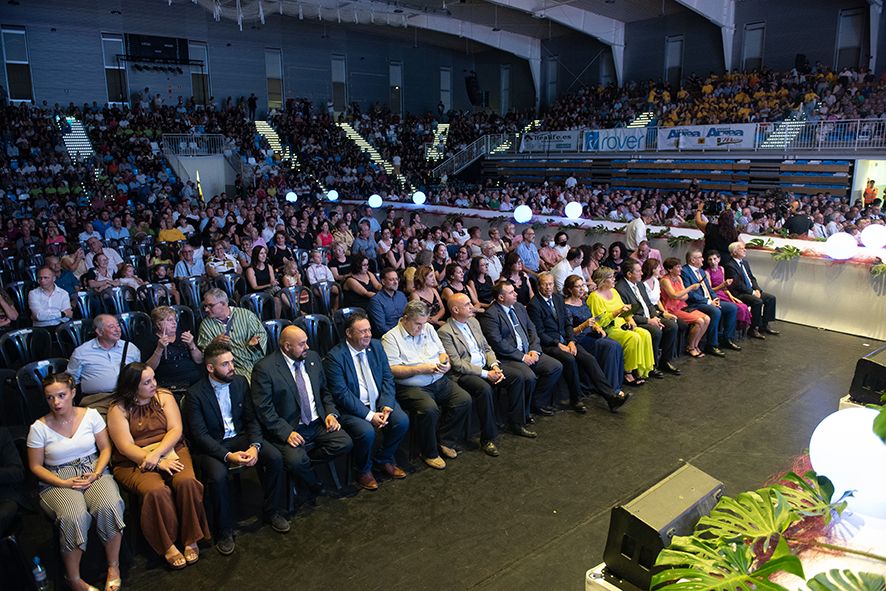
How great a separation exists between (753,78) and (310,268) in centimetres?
1785

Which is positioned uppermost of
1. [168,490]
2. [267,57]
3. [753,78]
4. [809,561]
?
[267,57]

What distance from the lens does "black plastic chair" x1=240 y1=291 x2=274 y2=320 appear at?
588 cm

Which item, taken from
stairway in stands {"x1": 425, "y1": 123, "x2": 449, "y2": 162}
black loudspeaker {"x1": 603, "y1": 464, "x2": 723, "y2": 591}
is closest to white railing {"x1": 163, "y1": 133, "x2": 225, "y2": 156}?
stairway in stands {"x1": 425, "y1": 123, "x2": 449, "y2": 162}

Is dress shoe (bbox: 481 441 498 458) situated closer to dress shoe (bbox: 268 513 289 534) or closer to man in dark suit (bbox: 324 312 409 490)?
man in dark suit (bbox: 324 312 409 490)

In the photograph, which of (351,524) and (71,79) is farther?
(71,79)

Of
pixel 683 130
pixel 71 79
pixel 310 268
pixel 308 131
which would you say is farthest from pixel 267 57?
pixel 310 268

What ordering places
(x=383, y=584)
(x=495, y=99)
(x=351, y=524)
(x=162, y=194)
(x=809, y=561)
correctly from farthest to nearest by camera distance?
(x=495, y=99) < (x=162, y=194) < (x=351, y=524) < (x=383, y=584) < (x=809, y=561)

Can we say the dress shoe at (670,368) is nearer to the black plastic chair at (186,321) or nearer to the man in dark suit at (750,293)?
the man in dark suit at (750,293)

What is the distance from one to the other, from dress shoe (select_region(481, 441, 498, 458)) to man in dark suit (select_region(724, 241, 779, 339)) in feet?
13.8

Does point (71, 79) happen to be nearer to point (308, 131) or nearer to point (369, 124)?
point (308, 131)

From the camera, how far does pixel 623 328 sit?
18.8ft

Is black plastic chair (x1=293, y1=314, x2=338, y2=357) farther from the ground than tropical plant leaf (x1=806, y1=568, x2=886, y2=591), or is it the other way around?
tropical plant leaf (x1=806, y1=568, x2=886, y2=591)

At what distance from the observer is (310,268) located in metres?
6.86

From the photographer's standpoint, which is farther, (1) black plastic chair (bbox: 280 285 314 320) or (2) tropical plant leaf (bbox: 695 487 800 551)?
(1) black plastic chair (bbox: 280 285 314 320)
